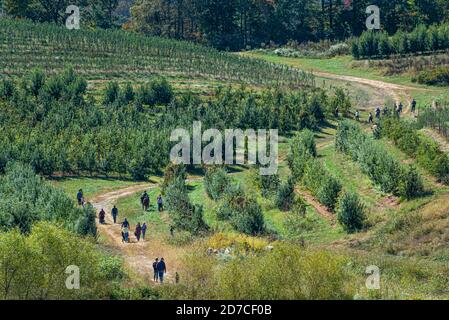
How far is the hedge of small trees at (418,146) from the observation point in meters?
40.2

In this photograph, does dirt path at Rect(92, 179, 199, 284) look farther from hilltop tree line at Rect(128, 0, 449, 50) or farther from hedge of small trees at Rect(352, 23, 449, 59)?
hilltop tree line at Rect(128, 0, 449, 50)

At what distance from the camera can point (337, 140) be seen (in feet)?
168

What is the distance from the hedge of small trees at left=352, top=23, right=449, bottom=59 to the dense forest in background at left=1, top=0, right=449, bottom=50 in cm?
1591

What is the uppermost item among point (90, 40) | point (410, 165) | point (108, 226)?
point (90, 40)

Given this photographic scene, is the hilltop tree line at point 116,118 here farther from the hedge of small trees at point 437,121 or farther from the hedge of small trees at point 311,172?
the hedge of small trees at point 437,121

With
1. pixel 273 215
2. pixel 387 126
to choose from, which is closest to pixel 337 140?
pixel 387 126

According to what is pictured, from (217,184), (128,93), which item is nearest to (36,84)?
(128,93)

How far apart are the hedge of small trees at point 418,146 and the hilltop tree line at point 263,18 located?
5057 cm

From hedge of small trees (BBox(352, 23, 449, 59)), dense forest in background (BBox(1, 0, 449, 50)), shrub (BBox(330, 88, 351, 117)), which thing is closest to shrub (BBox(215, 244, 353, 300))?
shrub (BBox(330, 88, 351, 117))

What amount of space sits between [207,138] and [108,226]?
55.1 ft

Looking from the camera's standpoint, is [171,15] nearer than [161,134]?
No

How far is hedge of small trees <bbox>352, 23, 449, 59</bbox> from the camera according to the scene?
8162cm

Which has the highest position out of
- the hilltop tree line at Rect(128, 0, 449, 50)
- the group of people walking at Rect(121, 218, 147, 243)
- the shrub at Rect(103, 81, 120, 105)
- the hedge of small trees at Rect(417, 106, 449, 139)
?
the hilltop tree line at Rect(128, 0, 449, 50)

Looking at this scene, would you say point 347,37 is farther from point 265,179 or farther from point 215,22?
point 265,179
